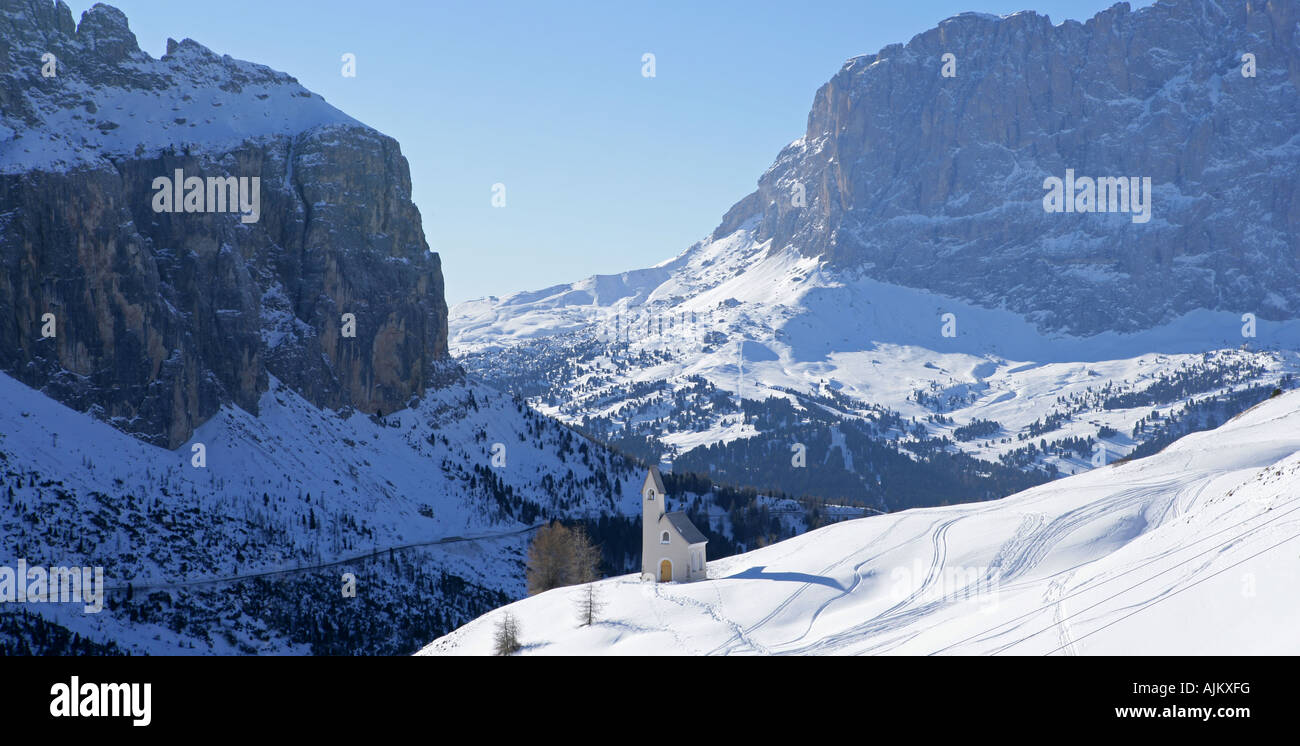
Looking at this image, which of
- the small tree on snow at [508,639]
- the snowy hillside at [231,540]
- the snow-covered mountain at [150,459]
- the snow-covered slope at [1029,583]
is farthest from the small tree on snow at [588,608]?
the snowy hillside at [231,540]

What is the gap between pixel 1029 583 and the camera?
59656 millimetres

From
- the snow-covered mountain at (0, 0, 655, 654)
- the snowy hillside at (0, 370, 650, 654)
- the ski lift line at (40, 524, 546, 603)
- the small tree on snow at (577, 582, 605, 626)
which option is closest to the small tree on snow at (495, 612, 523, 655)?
the small tree on snow at (577, 582, 605, 626)

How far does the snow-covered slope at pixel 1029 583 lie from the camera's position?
39.7 meters

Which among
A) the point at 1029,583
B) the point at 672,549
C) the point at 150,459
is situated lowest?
the point at 1029,583

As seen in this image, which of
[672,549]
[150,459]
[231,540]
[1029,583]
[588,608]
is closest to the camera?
[1029,583]

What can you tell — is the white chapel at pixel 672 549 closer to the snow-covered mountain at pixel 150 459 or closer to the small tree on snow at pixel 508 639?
the small tree on snow at pixel 508 639

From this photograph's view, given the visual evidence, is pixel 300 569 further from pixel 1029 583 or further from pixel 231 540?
pixel 1029 583

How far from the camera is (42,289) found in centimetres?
16725

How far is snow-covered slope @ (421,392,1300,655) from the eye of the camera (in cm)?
3972

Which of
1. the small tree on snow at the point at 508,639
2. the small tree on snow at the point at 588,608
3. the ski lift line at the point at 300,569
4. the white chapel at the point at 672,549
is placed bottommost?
the ski lift line at the point at 300,569

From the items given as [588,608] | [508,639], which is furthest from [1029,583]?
[508,639]
